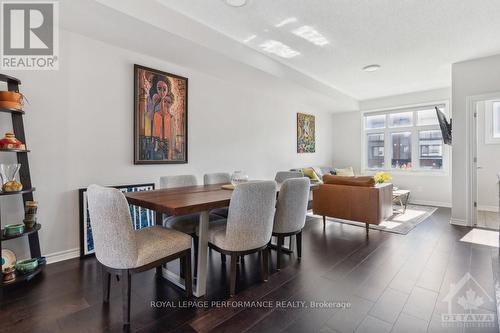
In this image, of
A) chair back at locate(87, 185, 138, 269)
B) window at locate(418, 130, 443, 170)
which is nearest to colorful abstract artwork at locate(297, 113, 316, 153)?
window at locate(418, 130, 443, 170)

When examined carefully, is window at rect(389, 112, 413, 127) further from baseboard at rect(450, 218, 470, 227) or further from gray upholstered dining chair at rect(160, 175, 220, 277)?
gray upholstered dining chair at rect(160, 175, 220, 277)

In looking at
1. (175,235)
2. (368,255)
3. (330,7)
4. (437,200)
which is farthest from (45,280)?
(437,200)

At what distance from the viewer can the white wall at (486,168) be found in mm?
4992

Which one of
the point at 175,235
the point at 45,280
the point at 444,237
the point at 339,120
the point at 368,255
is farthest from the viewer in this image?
the point at 339,120

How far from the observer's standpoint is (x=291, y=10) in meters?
2.69

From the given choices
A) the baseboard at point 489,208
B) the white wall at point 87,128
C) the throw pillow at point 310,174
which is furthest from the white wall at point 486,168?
the white wall at point 87,128

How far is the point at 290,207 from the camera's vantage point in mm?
2463

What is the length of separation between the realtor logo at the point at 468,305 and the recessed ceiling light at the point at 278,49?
3285 millimetres

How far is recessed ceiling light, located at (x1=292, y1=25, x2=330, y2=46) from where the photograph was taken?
10.1 feet

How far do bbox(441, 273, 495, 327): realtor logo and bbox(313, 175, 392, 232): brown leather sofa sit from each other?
4.20 ft

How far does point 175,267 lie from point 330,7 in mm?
3088

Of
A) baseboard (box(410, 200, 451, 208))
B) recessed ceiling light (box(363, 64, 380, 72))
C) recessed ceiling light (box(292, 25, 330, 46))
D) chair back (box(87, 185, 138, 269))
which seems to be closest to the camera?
chair back (box(87, 185, 138, 269))

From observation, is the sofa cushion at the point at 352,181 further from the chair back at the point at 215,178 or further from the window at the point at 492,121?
the window at the point at 492,121

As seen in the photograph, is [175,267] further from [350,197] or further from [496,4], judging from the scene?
[496,4]
